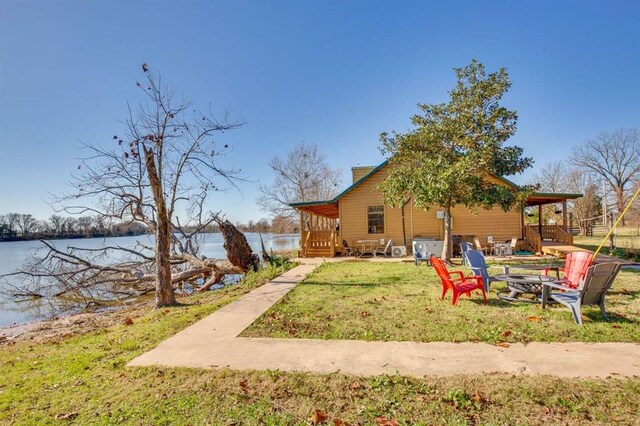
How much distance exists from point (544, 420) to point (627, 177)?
52839 millimetres

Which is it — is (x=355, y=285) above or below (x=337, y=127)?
below

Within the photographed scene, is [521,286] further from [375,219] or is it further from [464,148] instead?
[375,219]

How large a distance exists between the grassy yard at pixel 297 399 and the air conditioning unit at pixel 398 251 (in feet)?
41.4

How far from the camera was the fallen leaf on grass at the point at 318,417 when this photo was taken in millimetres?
2631

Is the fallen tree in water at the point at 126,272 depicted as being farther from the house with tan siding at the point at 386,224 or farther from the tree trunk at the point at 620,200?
the tree trunk at the point at 620,200

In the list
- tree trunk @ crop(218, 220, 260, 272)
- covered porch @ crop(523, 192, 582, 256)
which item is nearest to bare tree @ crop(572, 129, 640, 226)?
covered porch @ crop(523, 192, 582, 256)

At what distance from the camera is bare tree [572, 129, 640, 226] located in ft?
132

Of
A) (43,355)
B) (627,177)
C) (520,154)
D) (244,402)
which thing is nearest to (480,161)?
(520,154)

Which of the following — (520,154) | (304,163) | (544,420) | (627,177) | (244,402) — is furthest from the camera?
(627,177)

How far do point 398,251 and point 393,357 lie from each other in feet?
40.3

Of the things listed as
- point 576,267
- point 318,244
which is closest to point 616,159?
point 318,244

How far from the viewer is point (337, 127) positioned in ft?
77.9

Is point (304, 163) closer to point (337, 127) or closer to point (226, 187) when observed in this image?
point (337, 127)

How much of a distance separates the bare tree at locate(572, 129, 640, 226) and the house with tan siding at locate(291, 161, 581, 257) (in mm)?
35036
